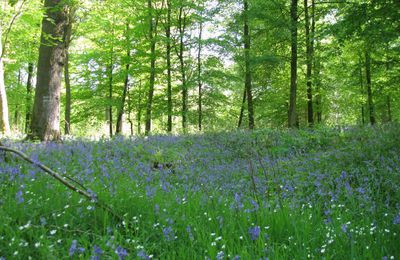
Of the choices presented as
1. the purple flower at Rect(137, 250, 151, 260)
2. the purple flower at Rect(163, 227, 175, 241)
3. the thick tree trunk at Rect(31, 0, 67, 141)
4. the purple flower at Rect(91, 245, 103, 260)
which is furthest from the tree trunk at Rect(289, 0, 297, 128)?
the purple flower at Rect(91, 245, 103, 260)

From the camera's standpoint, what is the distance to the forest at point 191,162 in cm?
274

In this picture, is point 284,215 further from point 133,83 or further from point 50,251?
point 133,83

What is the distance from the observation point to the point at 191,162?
777 centimetres

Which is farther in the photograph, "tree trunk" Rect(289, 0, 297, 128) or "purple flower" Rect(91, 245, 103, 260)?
"tree trunk" Rect(289, 0, 297, 128)

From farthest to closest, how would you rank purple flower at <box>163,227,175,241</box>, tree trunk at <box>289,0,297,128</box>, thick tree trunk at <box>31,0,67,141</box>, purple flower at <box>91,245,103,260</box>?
1. tree trunk at <box>289,0,297,128</box>
2. thick tree trunk at <box>31,0,67,141</box>
3. purple flower at <box>163,227,175,241</box>
4. purple flower at <box>91,245,103,260</box>

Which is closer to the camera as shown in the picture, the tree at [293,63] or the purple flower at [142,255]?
the purple flower at [142,255]

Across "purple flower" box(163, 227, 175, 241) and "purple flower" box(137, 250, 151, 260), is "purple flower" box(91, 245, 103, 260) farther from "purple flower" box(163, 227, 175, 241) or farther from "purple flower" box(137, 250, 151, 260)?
"purple flower" box(163, 227, 175, 241)

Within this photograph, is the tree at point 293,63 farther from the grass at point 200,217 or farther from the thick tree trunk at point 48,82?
the thick tree trunk at point 48,82

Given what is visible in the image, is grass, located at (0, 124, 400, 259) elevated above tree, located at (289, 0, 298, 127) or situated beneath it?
situated beneath

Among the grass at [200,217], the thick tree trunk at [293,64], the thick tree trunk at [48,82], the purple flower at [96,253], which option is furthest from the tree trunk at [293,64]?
the purple flower at [96,253]

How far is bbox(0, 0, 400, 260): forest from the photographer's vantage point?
2738 mm

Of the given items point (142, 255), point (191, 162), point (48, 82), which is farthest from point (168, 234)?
point (48, 82)

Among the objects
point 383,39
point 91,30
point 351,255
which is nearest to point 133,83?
point 91,30

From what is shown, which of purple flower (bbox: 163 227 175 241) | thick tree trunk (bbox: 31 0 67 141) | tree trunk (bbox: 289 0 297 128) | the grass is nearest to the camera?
the grass
